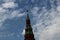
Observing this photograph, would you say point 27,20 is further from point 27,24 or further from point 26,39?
point 26,39

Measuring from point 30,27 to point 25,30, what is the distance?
3660 mm

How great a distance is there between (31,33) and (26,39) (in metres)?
5.02

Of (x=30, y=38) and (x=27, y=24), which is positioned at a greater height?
(x=27, y=24)

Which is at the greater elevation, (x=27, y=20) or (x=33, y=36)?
(x=27, y=20)

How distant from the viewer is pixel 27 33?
149 meters

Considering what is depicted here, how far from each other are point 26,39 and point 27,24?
10527 millimetres

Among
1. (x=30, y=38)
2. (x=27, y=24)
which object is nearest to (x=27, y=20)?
(x=27, y=24)

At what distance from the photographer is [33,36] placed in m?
149

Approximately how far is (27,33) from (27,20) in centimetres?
882

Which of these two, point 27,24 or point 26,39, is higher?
point 27,24

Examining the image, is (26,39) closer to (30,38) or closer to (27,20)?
(30,38)

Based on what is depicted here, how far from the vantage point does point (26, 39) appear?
14750 centimetres

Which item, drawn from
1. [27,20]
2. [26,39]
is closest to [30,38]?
[26,39]

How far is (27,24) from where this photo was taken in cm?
15312
